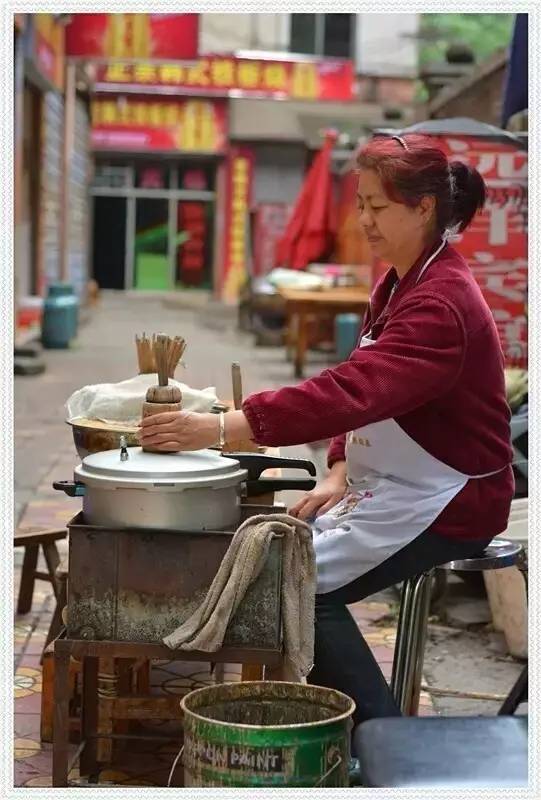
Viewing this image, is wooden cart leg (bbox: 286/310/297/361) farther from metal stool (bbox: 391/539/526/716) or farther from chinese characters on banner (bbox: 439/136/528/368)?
metal stool (bbox: 391/539/526/716)

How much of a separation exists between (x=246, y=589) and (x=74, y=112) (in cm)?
1991

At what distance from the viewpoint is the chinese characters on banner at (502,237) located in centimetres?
800

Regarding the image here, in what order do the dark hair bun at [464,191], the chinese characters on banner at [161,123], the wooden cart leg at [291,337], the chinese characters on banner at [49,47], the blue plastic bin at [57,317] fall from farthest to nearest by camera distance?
the chinese characters on banner at [161,123]
the blue plastic bin at [57,317]
the wooden cart leg at [291,337]
the chinese characters on banner at [49,47]
the dark hair bun at [464,191]

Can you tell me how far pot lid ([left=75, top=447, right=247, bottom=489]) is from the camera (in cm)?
310

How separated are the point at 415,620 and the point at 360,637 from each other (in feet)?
0.93

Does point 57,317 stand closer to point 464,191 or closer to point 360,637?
point 464,191

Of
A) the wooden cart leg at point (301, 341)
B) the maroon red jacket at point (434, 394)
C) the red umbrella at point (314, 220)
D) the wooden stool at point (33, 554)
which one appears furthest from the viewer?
the red umbrella at point (314, 220)

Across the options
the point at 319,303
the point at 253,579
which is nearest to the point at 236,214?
the point at 319,303

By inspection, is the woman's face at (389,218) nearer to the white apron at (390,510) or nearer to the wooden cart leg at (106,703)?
the white apron at (390,510)

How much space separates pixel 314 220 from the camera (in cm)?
1598

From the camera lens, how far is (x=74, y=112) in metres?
22.1

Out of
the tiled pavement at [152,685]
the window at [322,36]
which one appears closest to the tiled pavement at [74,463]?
the tiled pavement at [152,685]

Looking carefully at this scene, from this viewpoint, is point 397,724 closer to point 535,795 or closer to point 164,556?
point 535,795

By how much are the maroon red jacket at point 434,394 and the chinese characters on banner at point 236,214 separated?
2735 centimetres
